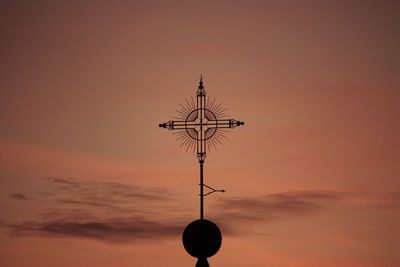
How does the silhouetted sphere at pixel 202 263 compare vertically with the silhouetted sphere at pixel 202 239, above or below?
below

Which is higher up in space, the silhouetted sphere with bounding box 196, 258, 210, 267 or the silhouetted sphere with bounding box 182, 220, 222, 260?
the silhouetted sphere with bounding box 182, 220, 222, 260

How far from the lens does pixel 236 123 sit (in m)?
21.9

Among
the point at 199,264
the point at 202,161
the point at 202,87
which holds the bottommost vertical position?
the point at 199,264

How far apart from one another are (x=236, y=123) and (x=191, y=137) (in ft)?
6.15

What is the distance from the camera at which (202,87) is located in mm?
22344

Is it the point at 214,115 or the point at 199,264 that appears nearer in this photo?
the point at 199,264

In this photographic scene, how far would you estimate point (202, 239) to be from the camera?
66.2 ft

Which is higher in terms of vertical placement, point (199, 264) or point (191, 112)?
point (191, 112)

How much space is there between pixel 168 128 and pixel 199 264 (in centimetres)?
550

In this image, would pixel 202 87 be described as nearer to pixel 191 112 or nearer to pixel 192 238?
pixel 191 112

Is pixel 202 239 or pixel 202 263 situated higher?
pixel 202 239

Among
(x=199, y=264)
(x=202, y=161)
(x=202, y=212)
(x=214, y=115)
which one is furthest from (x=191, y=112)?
(x=199, y=264)

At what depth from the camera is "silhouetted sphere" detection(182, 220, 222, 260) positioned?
20188 mm

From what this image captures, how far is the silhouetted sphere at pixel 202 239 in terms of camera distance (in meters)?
20.2
